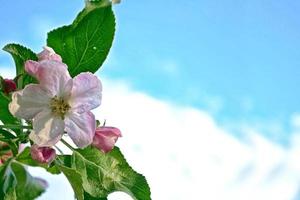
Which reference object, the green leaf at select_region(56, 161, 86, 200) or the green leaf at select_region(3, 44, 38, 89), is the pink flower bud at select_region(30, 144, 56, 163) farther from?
the green leaf at select_region(3, 44, 38, 89)

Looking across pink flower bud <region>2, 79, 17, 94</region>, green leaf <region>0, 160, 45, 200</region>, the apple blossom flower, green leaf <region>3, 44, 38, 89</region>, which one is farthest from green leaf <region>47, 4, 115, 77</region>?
green leaf <region>0, 160, 45, 200</region>

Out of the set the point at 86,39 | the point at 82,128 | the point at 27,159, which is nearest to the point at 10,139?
the point at 27,159

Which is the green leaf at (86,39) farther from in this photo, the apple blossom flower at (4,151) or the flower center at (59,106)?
the apple blossom flower at (4,151)

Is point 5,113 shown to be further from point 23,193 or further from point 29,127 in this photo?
point 23,193

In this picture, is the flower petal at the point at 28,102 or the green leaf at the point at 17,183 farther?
the flower petal at the point at 28,102

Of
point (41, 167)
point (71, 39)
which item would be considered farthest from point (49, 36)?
point (41, 167)

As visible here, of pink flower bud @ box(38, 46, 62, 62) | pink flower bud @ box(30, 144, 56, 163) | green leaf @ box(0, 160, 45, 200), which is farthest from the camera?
pink flower bud @ box(38, 46, 62, 62)

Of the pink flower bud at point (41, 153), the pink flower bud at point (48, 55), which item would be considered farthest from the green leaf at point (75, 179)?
the pink flower bud at point (48, 55)

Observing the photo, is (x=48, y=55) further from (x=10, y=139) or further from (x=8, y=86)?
(x=10, y=139)
